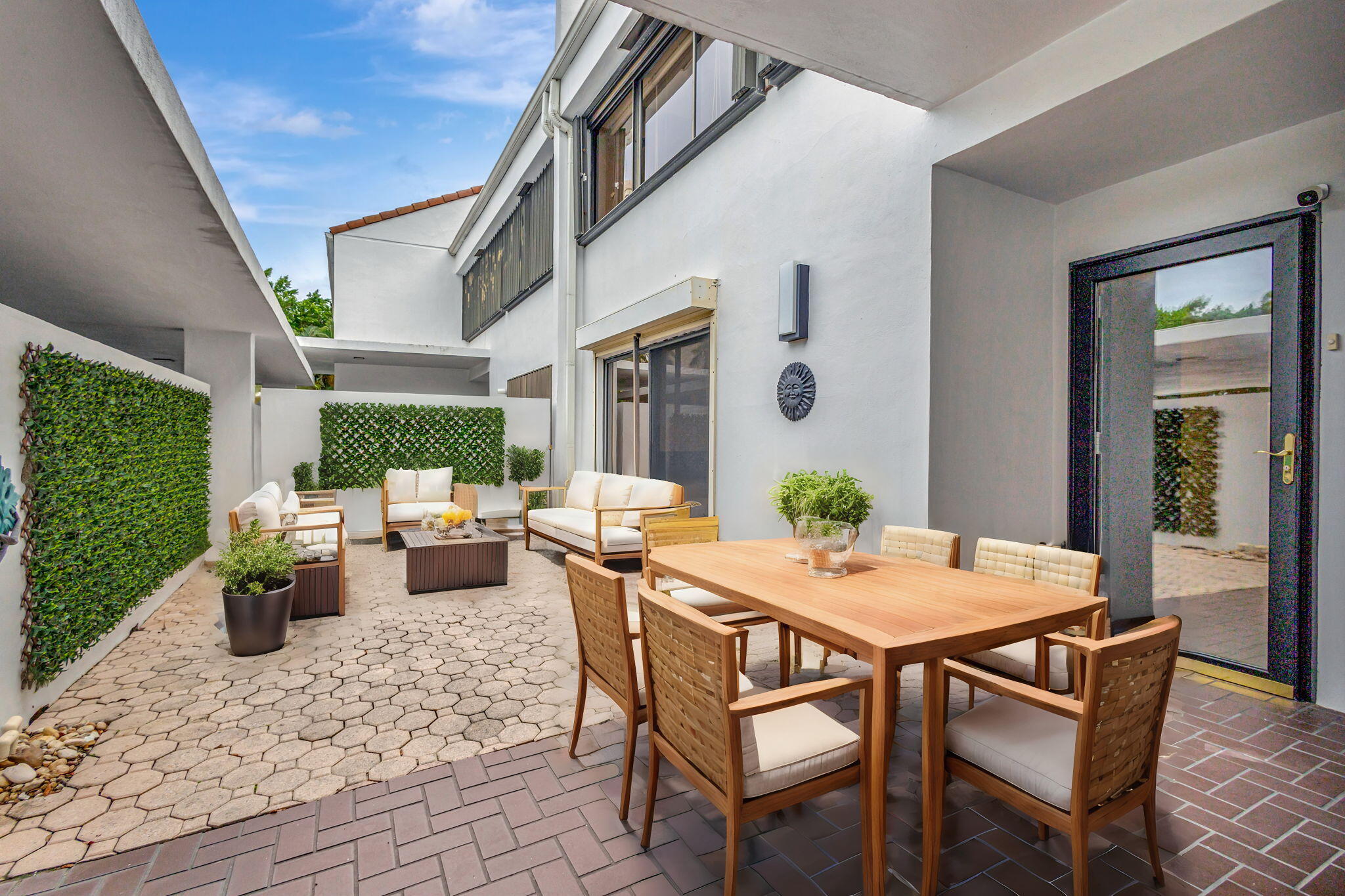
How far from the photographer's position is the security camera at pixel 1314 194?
2959 mm

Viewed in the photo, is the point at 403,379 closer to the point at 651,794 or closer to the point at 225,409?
the point at 225,409

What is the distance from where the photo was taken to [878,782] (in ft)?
5.55

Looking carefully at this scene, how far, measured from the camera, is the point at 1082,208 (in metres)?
4.08

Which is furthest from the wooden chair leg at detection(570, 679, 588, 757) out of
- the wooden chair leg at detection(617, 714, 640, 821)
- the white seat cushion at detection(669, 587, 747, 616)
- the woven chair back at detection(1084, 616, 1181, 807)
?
the woven chair back at detection(1084, 616, 1181, 807)

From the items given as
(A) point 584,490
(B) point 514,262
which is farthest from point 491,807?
(B) point 514,262

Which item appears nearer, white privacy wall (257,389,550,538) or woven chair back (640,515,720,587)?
woven chair back (640,515,720,587)

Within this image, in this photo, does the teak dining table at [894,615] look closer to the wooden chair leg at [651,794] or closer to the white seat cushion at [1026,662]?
the white seat cushion at [1026,662]

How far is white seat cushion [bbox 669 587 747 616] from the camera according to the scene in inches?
124

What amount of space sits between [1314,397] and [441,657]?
4.70 m

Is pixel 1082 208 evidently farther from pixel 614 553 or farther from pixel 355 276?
pixel 355 276

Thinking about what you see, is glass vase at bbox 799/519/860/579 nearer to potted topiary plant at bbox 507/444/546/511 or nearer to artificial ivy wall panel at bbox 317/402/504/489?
potted topiary plant at bbox 507/444/546/511

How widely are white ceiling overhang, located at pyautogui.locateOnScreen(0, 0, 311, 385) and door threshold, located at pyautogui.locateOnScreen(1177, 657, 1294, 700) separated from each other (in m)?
5.04

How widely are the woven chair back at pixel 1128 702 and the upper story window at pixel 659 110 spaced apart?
475 centimetres

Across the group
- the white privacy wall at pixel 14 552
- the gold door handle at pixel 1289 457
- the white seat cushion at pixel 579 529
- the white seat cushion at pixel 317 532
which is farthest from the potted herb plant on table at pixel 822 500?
the white privacy wall at pixel 14 552
